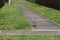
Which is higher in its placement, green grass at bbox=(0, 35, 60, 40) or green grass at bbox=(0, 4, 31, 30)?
green grass at bbox=(0, 35, 60, 40)

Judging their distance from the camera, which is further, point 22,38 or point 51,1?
point 51,1

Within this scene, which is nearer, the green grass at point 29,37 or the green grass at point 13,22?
the green grass at point 29,37

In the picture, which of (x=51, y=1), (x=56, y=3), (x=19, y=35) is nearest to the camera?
(x=19, y=35)

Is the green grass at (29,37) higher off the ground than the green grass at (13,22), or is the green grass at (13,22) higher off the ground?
the green grass at (29,37)

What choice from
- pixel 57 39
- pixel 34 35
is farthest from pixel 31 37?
pixel 57 39

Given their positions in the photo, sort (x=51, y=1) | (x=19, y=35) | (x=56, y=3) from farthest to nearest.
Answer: (x=51, y=1), (x=56, y=3), (x=19, y=35)

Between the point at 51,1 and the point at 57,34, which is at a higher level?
the point at 57,34

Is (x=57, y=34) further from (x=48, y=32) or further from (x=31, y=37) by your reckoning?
(x=31, y=37)

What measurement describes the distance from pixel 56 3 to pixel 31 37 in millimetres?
19138

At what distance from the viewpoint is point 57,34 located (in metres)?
9.44

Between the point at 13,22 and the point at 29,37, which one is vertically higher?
the point at 29,37

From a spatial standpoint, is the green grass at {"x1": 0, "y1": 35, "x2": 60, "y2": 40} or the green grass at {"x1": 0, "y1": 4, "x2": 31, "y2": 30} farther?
the green grass at {"x1": 0, "y1": 4, "x2": 31, "y2": 30}

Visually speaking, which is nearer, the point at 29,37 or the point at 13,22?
the point at 29,37

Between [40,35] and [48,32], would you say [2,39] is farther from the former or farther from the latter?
[48,32]
